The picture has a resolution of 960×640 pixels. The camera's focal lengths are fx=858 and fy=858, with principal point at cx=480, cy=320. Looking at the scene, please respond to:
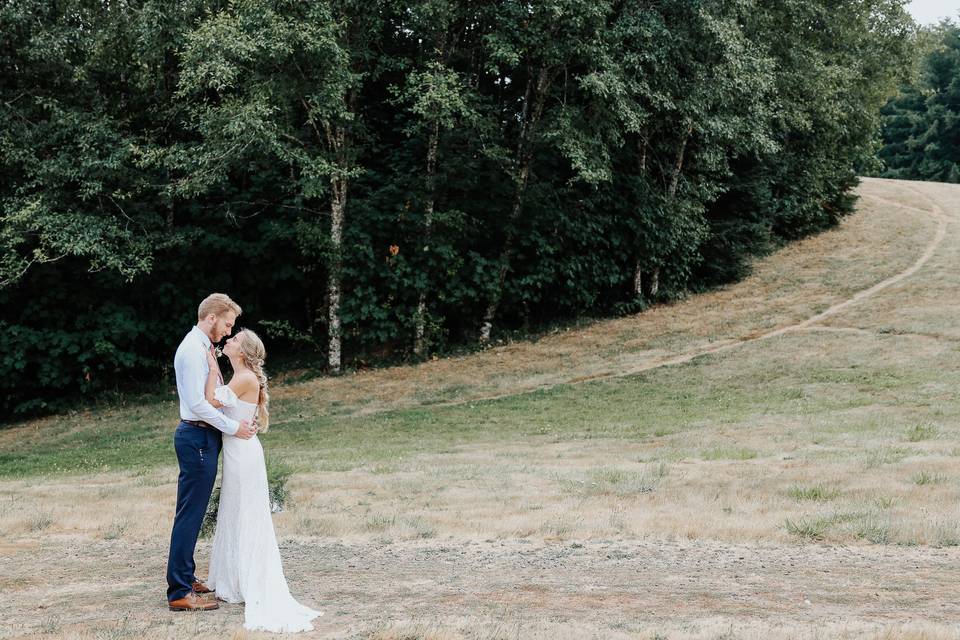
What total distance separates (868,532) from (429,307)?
57.1ft

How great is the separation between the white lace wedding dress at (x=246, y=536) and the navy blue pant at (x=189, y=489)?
0.14 meters

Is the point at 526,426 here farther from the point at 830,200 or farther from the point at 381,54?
the point at 830,200

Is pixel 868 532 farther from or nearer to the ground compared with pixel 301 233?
nearer to the ground

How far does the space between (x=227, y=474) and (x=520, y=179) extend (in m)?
19.0

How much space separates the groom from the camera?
5918mm

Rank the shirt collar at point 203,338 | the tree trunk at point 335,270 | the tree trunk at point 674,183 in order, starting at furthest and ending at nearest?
1. the tree trunk at point 674,183
2. the tree trunk at point 335,270
3. the shirt collar at point 203,338

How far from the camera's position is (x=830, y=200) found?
34.0 meters

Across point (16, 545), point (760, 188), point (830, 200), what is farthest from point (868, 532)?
point (830, 200)

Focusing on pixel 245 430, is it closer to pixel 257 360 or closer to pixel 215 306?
pixel 257 360

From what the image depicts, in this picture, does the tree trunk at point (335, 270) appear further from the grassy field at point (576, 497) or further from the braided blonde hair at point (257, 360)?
the braided blonde hair at point (257, 360)

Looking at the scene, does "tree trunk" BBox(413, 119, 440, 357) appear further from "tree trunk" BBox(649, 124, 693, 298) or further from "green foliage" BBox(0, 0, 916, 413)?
"tree trunk" BBox(649, 124, 693, 298)

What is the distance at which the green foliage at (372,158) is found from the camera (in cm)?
1953

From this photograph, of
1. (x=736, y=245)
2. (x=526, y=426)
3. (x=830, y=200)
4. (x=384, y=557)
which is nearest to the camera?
(x=384, y=557)

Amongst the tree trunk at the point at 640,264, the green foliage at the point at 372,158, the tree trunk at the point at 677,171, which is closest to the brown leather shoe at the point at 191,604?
the green foliage at the point at 372,158
